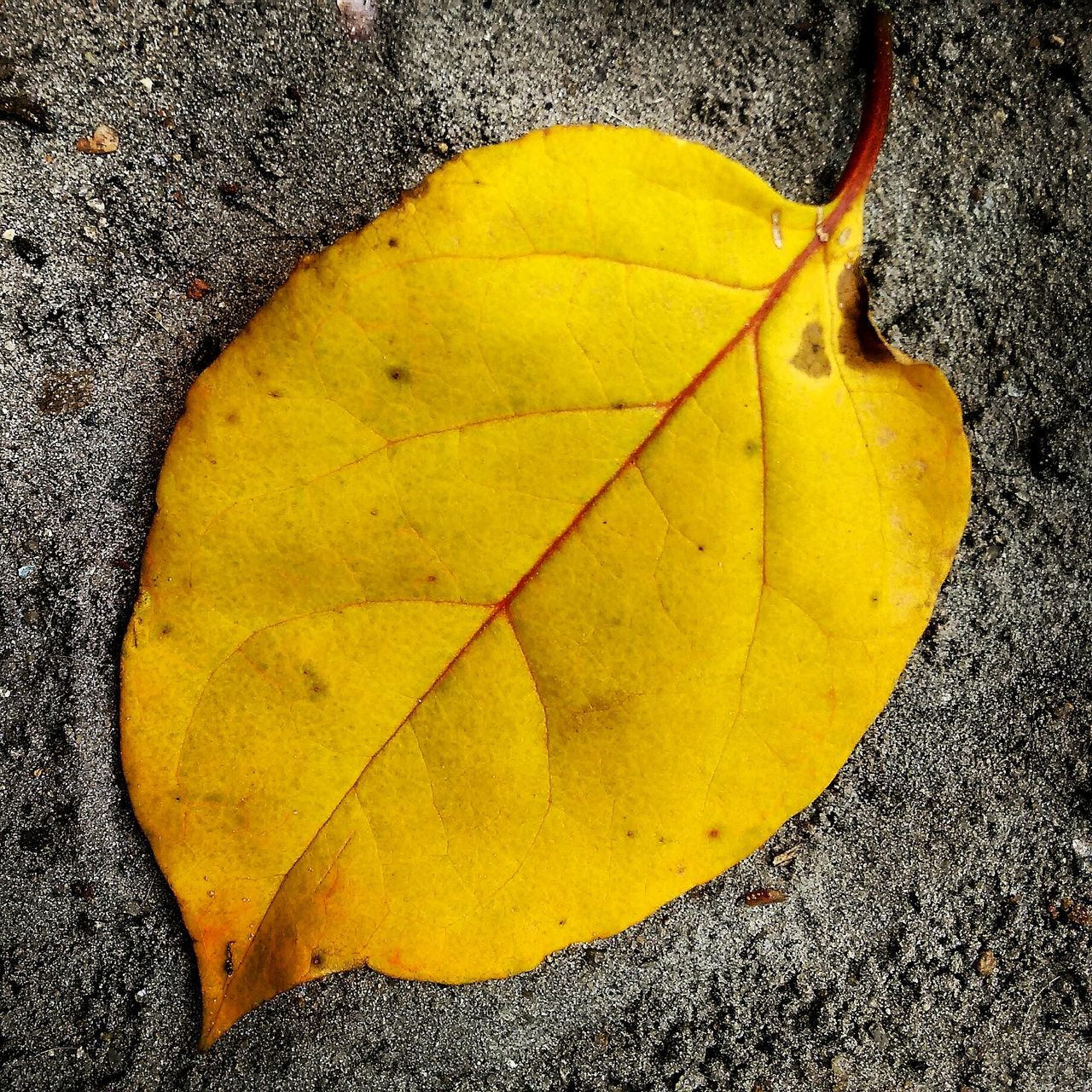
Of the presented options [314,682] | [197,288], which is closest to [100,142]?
[197,288]

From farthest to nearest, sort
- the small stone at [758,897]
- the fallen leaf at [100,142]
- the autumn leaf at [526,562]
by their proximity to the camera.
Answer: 1. the small stone at [758,897]
2. the fallen leaf at [100,142]
3. the autumn leaf at [526,562]

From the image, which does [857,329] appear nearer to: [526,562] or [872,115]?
[872,115]

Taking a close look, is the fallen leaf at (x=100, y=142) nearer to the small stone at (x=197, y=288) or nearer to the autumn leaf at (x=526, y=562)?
the small stone at (x=197, y=288)

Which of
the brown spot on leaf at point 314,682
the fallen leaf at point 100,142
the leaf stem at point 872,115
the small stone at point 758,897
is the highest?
the leaf stem at point 872,115

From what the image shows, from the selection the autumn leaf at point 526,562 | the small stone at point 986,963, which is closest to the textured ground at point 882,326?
the small stone at point 986,963

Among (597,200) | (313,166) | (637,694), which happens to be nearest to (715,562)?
(637,694)

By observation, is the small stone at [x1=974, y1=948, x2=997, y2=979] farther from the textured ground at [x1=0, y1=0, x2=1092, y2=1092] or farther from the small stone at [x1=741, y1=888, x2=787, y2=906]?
the small stone at [x1=741, y1=888, x2=787, y2=906]
